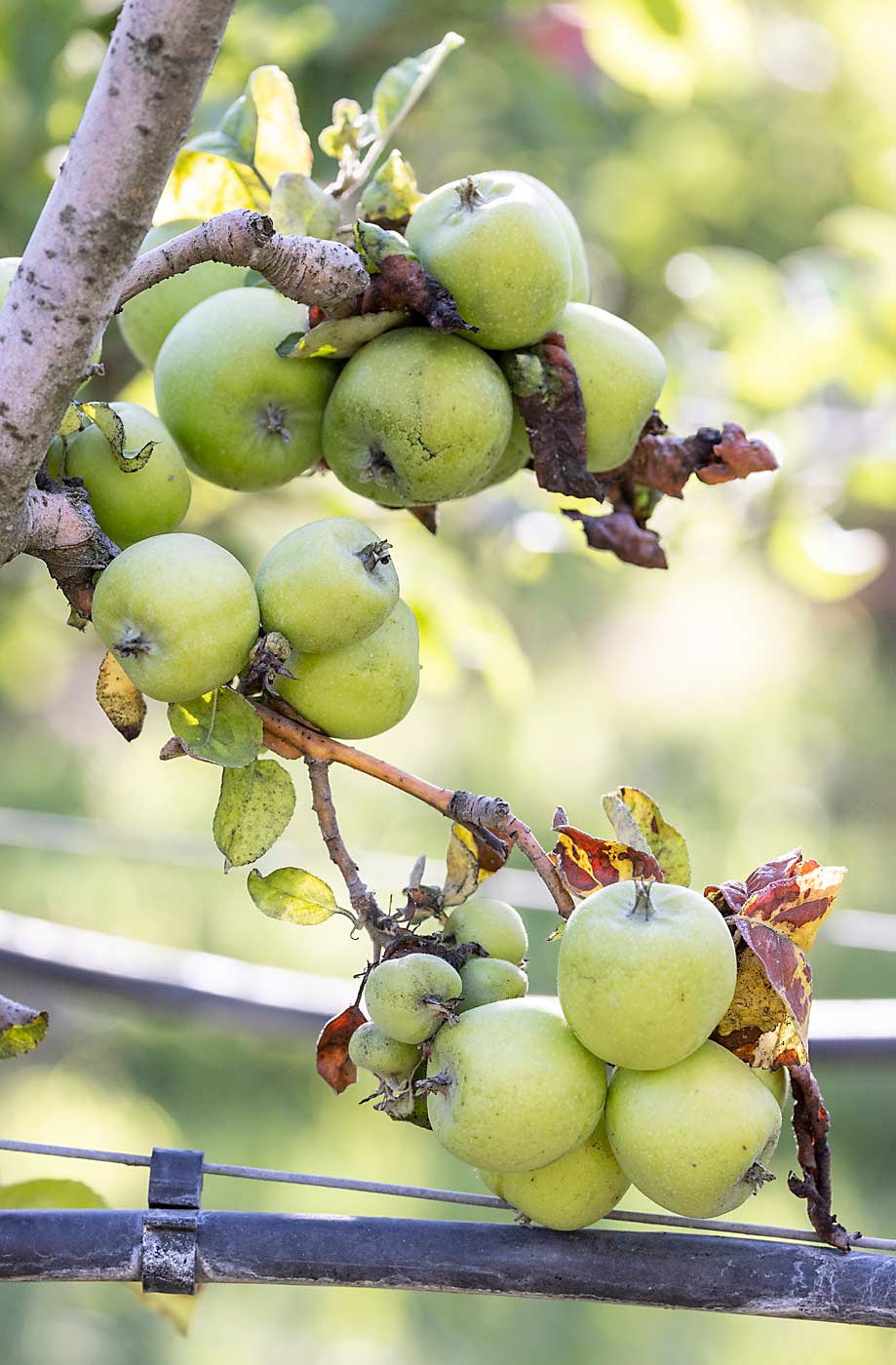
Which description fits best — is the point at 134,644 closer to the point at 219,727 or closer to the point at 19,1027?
the point at 219,727

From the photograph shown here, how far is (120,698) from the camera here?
37 cm

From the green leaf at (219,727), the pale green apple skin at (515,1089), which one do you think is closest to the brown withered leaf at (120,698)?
the green leaf at (219,727)

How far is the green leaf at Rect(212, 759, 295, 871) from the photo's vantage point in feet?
1.19

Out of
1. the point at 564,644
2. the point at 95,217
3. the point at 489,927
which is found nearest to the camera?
the point at 95,217

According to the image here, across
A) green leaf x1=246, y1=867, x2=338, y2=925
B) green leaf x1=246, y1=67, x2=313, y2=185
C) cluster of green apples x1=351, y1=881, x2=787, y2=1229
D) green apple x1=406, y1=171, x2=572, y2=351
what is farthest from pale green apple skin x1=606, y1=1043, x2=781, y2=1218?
green leaf x1=246, y1=67, x2=313, y2=185

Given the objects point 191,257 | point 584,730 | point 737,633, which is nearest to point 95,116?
point 191,257

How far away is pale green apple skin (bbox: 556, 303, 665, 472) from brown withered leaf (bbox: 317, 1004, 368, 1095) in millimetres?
183

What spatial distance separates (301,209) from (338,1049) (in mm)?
252

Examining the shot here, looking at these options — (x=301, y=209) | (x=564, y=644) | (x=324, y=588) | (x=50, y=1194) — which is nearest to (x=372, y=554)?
(x=324, y=588)

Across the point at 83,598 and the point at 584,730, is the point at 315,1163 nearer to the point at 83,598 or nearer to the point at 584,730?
the point at 83,598

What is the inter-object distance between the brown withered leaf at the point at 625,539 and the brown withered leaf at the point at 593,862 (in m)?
0.11

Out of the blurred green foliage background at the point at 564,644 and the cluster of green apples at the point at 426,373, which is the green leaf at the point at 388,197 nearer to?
the cluster of green apples at the point at 426,373

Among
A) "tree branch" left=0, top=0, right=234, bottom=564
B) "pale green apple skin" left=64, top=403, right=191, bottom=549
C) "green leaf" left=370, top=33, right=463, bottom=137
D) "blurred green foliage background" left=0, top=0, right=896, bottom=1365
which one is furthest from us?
"blurred green foliage background" left=0, top=0, right=896, bottom=1365

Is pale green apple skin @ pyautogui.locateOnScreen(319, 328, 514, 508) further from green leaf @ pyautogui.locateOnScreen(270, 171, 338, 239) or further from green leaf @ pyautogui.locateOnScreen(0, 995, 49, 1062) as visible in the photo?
Result: green leaf @ pyautogui.locateOnScreen(0, 995, 49, 1062)
